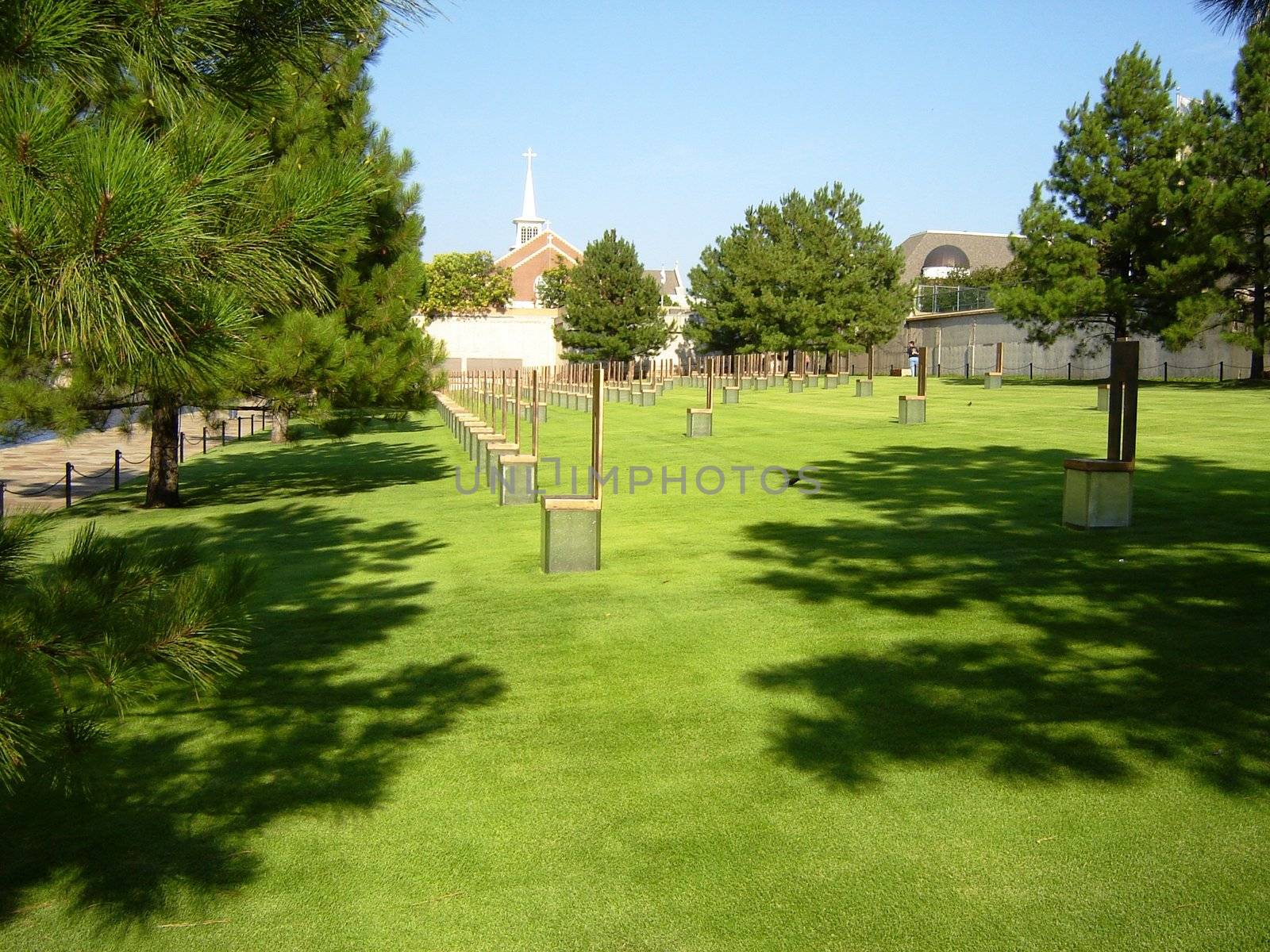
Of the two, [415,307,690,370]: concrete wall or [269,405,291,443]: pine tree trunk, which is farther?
[415,307,690,370]: concrete wall

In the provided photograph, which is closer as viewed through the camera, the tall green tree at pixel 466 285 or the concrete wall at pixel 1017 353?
the concrete wall at pixel 1017 353

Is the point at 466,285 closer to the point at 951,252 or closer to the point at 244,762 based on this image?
the point at 951,252

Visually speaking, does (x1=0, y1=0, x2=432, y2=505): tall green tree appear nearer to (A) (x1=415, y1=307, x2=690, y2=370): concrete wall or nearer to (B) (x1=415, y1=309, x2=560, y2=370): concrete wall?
(B) (x1=415, y1=309, x2=560, y2=370): concrete wall

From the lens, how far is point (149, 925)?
145 inches

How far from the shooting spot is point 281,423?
2019cm

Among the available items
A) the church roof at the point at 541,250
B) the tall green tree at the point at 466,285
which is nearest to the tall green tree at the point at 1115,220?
the tall green tree at the point at 466,285

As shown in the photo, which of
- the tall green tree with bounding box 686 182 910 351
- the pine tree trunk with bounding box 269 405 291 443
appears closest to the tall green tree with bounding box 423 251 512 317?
the tall green tree with bounding box 686 182 910 351

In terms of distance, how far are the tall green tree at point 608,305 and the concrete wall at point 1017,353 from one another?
11.7 meters

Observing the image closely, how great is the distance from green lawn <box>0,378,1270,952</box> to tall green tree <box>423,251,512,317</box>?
59826 millimetres

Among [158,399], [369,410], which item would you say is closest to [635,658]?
[158,399]

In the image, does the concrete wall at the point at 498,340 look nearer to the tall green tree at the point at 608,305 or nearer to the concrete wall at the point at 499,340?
the concrete wall at the point at 499,340

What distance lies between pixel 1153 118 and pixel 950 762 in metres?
33.5

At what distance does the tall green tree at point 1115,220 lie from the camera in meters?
31.5

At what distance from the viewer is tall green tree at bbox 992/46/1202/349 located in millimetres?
31531
